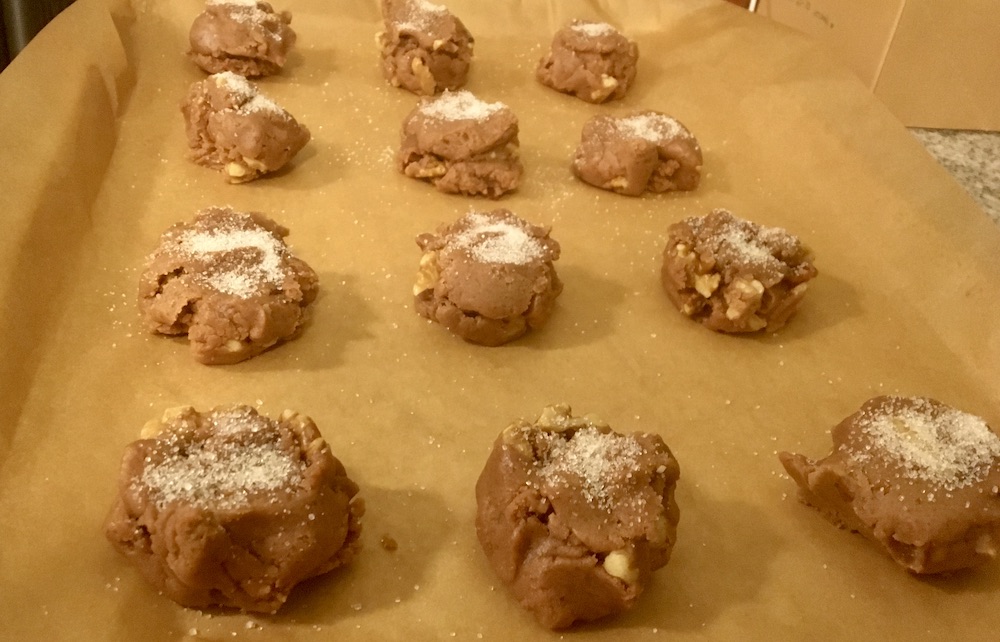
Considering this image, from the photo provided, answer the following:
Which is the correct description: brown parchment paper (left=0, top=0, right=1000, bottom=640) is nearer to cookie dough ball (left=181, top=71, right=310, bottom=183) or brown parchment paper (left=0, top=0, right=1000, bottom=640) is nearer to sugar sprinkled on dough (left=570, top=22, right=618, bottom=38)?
cookie dough ball (left=181, top=71, right=310, bottom=183)

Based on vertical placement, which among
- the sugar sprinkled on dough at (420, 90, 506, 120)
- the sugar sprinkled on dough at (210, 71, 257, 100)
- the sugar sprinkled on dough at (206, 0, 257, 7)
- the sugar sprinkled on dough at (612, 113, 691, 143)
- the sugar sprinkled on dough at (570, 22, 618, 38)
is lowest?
the sugar sprinkled on dough at (612, 113, 691, 143)

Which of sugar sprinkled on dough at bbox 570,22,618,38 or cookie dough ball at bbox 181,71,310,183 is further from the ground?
sugar sprinkled on dough at bbox 570,22,618,38

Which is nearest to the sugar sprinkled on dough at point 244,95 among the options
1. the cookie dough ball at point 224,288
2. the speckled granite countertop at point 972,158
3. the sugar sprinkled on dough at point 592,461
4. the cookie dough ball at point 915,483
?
the cookie dough ball at point 224,288

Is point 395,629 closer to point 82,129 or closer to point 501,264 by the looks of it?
point 501,264

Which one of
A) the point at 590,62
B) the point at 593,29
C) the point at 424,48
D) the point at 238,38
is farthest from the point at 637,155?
the point at 238,38

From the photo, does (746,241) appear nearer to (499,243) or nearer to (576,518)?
(499,243)

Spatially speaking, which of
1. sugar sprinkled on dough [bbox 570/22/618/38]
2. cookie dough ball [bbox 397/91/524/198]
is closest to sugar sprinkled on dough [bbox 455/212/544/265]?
cookie dough ball [bbox 397/91/524/198]

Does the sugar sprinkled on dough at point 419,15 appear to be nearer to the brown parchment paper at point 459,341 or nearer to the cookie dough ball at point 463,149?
the brown parchment paper at point 459,341

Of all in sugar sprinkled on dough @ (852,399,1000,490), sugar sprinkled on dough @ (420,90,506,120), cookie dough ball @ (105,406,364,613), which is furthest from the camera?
sugar sprinkled on dough @ (420,90,506,120)
